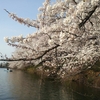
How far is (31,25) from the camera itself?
630 centimetres

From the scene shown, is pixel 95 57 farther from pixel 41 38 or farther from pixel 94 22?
pixel 41 38

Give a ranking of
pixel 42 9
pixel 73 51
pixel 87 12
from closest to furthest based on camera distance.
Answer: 1. pixel 87 12
2. pixel 73 51
3. pixel 42 9

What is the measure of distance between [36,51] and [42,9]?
2513mm

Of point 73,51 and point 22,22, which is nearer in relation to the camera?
point 73,51

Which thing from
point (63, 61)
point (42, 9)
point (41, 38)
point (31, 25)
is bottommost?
point (63, 61)

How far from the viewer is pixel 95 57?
17.0ft

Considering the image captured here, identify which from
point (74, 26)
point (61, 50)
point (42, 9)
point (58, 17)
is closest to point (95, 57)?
point (61, 50)

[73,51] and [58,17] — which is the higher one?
[58,17]

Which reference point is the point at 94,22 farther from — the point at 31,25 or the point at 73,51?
the point at 31,25

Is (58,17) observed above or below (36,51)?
above

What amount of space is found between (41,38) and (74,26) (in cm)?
187

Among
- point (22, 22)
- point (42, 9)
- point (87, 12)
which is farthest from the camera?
point (42, 9)

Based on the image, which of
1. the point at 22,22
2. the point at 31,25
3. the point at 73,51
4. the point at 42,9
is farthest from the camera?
the point at 42,9

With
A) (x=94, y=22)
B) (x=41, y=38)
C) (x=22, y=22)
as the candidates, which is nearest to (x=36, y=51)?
(x=41, y=38)
